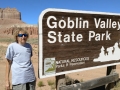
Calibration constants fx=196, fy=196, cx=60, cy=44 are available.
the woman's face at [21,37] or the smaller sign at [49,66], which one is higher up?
the woman's face at [21,37]

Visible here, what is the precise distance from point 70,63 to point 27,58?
1018mm

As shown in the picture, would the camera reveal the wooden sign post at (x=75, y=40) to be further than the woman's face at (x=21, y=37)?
Yes

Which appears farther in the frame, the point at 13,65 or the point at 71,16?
the point at 71,16

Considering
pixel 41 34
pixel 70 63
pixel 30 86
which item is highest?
pixel 41 34

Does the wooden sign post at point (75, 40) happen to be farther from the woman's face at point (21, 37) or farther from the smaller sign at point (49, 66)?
the woman's face at point (21, 37)

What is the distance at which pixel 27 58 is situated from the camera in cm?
316

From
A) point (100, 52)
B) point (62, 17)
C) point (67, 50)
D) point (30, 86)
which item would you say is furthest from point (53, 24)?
point (100, 52)

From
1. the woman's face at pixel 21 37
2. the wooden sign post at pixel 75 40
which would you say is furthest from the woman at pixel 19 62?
the wooden sign post at pixel 75 40

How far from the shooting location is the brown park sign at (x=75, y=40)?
3.46 metres

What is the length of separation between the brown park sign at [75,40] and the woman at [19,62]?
30 centimetres

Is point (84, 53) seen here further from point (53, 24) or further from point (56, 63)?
point (53, 24)

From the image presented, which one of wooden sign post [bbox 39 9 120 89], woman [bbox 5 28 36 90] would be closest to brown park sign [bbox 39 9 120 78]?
wooden sign post [bbox 39 9 120 89]

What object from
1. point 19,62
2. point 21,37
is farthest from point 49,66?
point 21,37

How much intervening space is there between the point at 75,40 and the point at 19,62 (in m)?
1.30
